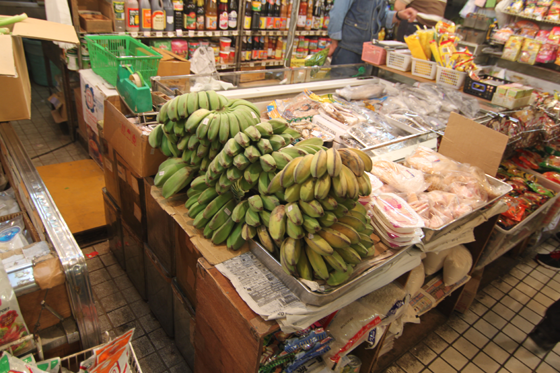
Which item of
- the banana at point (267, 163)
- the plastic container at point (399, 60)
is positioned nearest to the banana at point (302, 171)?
the banana at point (267, 163)

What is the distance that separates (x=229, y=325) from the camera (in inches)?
55.3

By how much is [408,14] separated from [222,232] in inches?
184

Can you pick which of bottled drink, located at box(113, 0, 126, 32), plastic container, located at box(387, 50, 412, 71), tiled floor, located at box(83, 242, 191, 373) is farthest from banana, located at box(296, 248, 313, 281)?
bottled drink, located at box(113, 0, 126, 32)

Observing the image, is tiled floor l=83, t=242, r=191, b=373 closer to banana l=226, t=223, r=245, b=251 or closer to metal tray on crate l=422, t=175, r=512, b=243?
banana l=226, t=223, r=245, b=251

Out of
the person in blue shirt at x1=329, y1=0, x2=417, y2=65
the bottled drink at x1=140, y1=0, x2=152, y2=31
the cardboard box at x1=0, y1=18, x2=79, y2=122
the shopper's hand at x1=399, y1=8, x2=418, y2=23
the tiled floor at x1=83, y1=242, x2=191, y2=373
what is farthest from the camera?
the shopper's hand at x1=399, y1=8, x2=418, y2=23

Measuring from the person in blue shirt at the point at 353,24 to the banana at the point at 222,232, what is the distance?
3.66 meters

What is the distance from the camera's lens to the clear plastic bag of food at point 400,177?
1.95 m

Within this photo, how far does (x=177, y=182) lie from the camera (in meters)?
1.73

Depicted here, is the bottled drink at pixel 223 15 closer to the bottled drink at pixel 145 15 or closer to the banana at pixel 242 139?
the bottled drink at pixel 145 15

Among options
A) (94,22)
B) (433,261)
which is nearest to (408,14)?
(94,22)

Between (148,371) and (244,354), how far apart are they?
1.07 meters

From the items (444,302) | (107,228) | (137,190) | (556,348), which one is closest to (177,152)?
(137,190)

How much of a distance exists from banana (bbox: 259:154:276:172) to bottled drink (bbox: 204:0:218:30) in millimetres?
3958

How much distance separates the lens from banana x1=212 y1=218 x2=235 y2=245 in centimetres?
156
